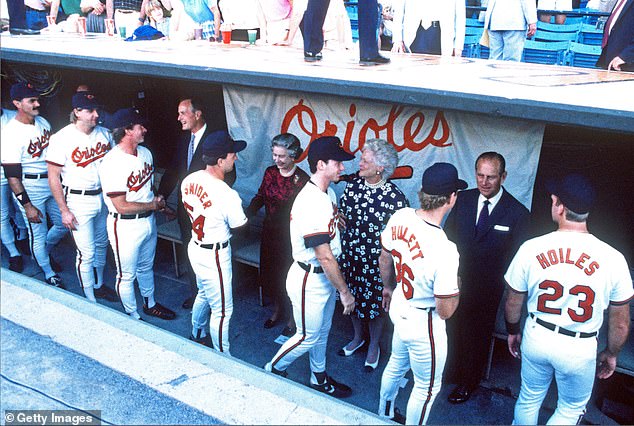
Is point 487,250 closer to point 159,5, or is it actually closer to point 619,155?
point 619,155

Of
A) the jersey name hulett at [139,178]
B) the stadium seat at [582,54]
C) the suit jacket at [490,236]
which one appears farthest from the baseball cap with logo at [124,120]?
the stadium seat at [582,54]

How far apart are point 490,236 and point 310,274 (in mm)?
1181

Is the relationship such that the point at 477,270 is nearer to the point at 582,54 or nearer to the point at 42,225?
the point at 42,225

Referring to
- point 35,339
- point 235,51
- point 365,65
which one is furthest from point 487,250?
point 235,51

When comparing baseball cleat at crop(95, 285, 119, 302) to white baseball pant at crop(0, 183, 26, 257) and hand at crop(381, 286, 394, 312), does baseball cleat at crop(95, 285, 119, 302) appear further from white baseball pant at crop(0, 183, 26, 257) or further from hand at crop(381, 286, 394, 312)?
hand at crop(381, 286, 394, 312)

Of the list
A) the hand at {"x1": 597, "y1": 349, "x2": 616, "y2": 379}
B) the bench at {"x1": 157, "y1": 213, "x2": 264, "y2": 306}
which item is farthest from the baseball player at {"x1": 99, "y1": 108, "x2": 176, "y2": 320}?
the hand at {"x1": 597, "y1": 349, "x2": 616, "y2": 379}

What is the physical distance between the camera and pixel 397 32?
6.55 metres

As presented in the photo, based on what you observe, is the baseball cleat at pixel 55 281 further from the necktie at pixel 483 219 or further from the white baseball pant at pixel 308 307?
the necktie at pixel 483 219

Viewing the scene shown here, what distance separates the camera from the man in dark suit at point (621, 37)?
4.57 metres

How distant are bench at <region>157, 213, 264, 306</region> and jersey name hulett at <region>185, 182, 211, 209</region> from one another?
4.14 feet

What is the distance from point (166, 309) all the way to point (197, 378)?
93.5 inches

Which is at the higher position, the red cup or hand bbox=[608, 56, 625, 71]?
the red cup

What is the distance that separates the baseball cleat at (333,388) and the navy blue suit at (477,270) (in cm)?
80

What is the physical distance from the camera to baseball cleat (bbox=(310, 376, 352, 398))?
3.88 meters
